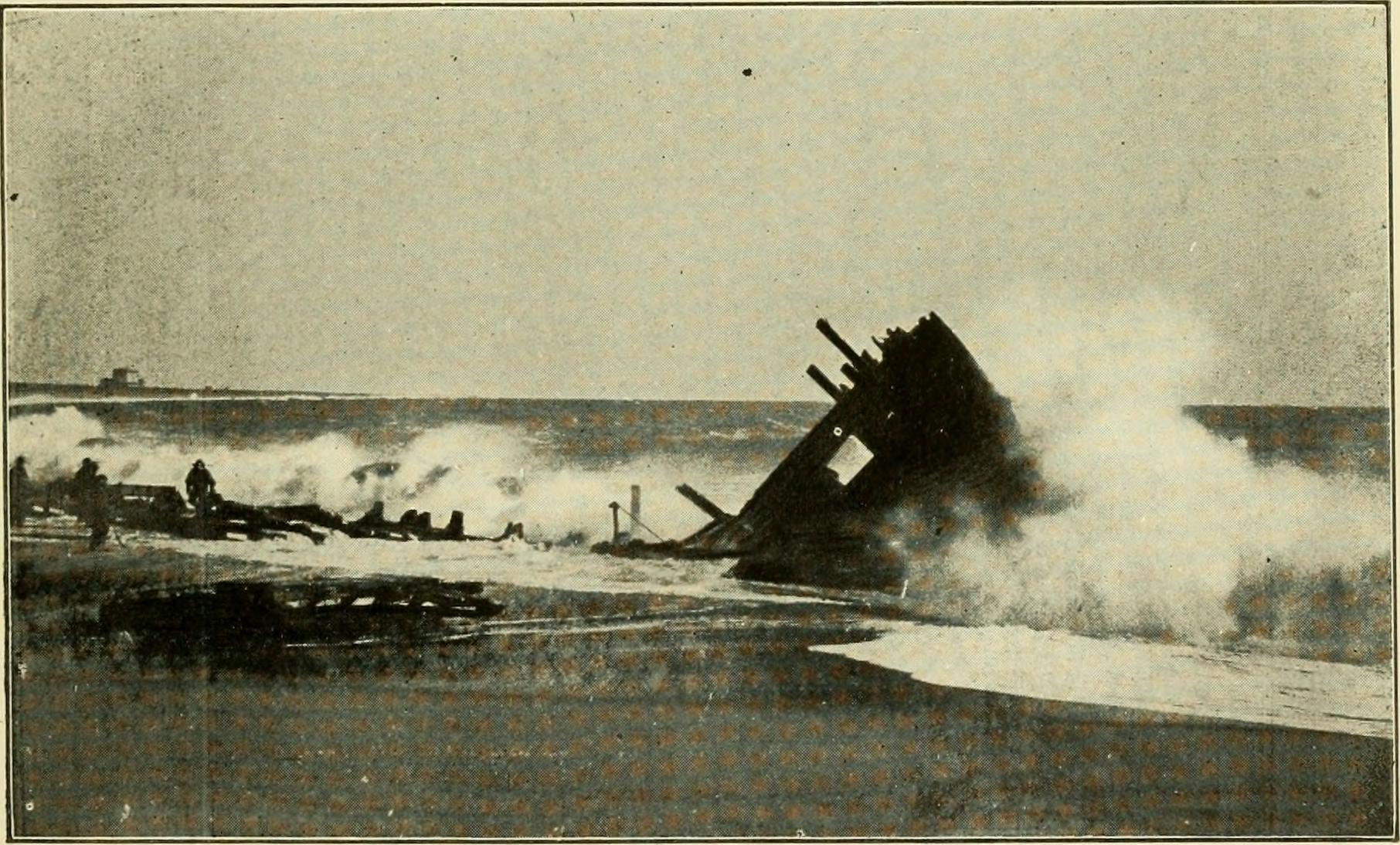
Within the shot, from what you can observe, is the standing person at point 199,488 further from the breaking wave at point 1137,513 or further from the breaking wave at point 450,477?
the breaking wave at point 1137,513

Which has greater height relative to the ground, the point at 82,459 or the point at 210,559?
the point at 82,459

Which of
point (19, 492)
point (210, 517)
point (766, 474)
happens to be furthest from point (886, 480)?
point (19, 492)

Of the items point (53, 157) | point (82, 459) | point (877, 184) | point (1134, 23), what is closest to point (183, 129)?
point (53, 157)

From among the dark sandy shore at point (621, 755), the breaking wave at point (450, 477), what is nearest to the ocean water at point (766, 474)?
the breaking wave at point (450, 477)

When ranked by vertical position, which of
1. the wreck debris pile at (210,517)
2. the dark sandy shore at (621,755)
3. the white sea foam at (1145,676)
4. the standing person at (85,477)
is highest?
the standing person at (85,477)

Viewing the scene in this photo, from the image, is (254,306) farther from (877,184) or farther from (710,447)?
(877,184)

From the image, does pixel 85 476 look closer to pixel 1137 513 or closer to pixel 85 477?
pixel 85 477

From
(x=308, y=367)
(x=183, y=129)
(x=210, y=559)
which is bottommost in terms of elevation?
(x=210, y=559)
